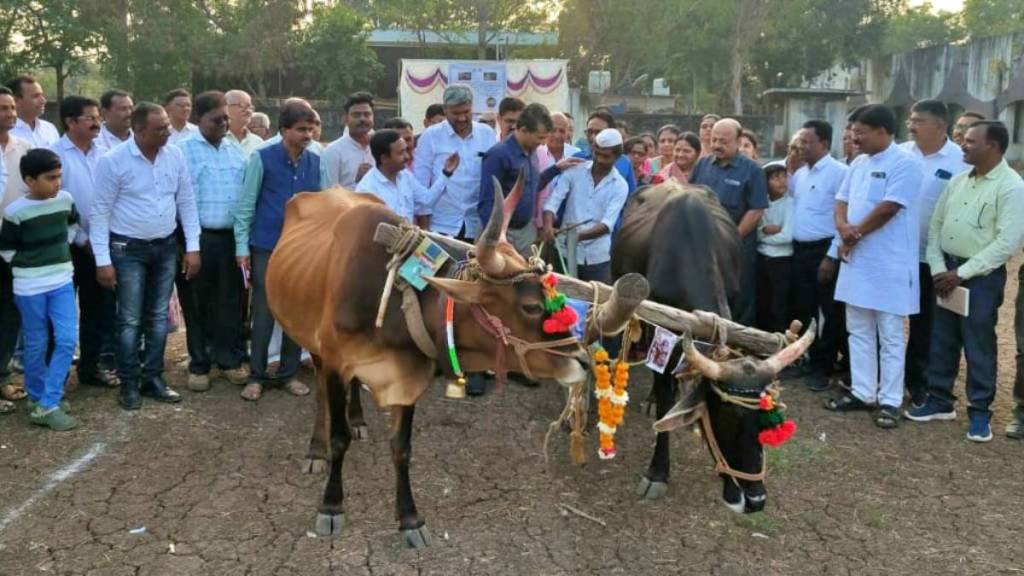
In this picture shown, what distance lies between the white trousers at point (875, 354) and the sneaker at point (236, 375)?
471 cm

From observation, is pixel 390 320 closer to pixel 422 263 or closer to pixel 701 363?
pixel 422 263

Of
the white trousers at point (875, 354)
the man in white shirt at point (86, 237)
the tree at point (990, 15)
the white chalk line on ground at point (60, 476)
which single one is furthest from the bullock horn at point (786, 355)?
the tree at point (990, 15)

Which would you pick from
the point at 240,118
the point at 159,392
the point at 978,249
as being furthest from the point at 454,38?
the point at 978,249

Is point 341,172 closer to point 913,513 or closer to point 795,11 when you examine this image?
point 913,513

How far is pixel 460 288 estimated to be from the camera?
3.76m

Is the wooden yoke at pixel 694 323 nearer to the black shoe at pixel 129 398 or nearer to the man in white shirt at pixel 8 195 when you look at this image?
the black shoe at pixel 129 398

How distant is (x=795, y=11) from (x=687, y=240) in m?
33.5

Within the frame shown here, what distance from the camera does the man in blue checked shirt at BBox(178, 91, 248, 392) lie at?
6.38 metres

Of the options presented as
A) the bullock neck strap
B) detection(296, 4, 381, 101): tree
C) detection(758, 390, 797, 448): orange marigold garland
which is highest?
detection(296, 4, 381, 101): tree

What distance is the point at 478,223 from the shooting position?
684 centimetres

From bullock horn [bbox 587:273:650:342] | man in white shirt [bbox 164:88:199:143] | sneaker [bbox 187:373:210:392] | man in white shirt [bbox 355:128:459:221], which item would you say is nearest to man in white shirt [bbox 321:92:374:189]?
man in white shirt [bbox 355:128:459:221]

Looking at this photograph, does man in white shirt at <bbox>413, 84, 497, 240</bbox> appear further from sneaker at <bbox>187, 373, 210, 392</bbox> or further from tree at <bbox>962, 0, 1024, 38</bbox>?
tree at <bbox>962, 0, 1024, 38</bbox>

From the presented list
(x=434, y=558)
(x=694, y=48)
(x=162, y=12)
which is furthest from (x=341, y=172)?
(x=694, y=48)

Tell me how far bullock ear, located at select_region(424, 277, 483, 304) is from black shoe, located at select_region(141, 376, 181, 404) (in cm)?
341
